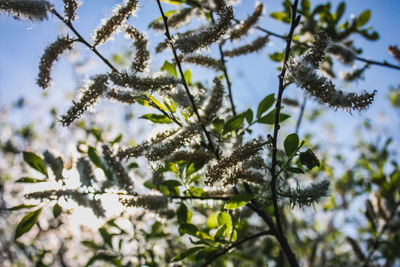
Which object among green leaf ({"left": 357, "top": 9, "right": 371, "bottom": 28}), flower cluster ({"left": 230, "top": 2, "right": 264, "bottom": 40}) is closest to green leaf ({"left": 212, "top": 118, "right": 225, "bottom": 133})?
flower cluster ({"left": 230, "top": 2, "right": 264, "bottom": 40})

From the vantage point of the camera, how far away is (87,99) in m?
1.24

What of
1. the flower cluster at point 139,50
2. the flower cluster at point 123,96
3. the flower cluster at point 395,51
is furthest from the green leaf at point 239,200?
the flower cluster at point 395,51

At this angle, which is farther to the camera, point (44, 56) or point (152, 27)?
point (152, 27)

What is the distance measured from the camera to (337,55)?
234cm

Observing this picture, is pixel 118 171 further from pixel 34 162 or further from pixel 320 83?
pixel 320 83

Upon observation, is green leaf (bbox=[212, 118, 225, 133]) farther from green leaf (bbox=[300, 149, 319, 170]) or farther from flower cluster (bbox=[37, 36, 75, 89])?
flower cluster (bbox=[37, 36, 75, 89])

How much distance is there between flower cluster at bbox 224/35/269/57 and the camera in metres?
2.01

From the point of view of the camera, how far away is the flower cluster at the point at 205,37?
113 cm

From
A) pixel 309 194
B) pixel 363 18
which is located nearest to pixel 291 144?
pixel 309 194

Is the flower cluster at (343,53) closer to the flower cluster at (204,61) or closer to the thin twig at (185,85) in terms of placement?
the flower cluster at (204,61)

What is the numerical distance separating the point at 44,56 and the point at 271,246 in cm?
343

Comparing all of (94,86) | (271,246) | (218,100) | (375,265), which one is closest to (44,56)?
(94,86)

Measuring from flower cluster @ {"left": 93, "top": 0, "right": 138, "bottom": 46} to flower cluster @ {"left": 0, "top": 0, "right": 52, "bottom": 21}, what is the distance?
24cm

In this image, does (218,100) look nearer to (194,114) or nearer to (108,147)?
(194,114)
